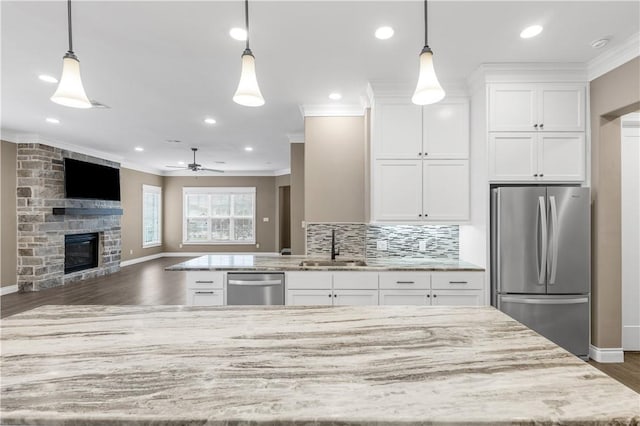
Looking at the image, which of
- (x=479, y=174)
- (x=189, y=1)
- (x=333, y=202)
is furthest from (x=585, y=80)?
(x=189, y=1)

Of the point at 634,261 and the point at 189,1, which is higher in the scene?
the point at 189,1

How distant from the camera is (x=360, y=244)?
4.12 metres

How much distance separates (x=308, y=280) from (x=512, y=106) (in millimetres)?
2493

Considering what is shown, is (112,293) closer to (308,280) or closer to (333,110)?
(308,280)

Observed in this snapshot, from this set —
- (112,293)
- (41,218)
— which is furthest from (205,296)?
(41,218)

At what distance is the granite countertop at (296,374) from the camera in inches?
30.2

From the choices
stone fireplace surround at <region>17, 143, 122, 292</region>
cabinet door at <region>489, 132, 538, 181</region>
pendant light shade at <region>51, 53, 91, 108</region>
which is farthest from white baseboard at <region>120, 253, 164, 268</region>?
cabinet door at <region>489, 132, 538, 181</region>

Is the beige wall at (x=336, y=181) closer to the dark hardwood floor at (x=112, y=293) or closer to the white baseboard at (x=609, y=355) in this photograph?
the white baseboard at (x=609, y=355)

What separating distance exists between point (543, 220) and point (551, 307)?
77 centimetres

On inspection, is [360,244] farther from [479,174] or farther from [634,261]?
[634,261]

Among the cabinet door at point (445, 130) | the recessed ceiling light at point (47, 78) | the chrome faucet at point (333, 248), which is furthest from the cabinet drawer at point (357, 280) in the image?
the recessed ceiling light at point (47, 78)

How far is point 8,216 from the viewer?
18.8 feet

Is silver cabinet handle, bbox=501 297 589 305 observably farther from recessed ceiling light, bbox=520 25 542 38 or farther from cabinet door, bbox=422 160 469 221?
recessed ceiling light, bbox=520 25 542 38

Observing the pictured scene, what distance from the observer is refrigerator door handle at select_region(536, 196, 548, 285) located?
2873 millimetres
